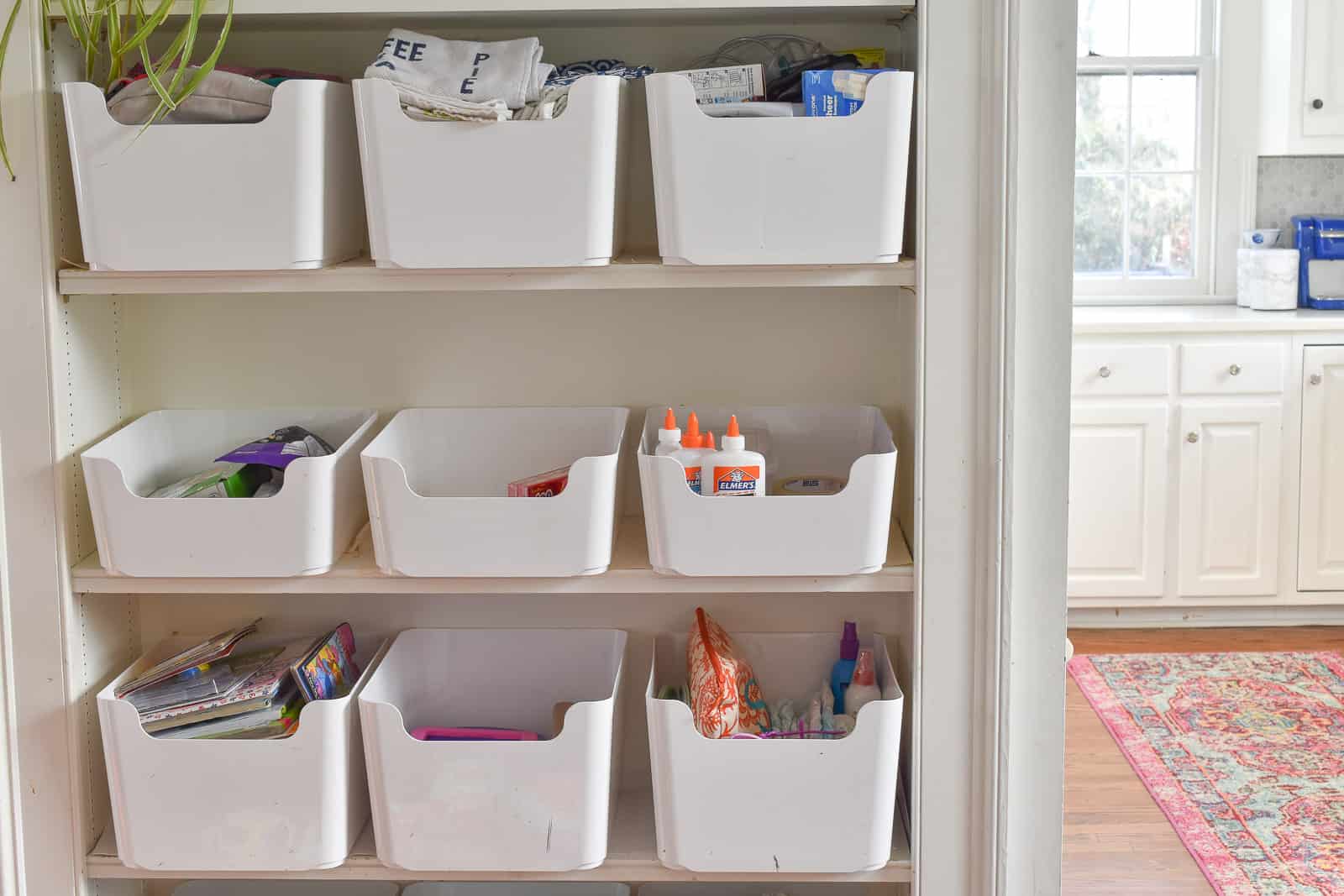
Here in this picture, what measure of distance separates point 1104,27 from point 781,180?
9.34 feet

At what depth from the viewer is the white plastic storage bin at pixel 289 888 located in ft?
6.08

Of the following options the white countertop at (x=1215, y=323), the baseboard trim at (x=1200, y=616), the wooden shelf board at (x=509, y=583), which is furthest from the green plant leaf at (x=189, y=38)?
the baseboard trim at (x=1200, y=616)

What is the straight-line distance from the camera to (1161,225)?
3.93 metres

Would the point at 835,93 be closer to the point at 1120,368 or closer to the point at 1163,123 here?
the point at 1120,368

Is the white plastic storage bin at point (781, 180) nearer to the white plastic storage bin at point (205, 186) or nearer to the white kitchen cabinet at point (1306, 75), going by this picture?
the white plastic storage bin at point (205, 186)

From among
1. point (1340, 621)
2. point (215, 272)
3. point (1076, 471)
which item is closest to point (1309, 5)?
point (1076, 471)

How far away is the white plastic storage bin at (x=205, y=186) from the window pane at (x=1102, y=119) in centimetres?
297

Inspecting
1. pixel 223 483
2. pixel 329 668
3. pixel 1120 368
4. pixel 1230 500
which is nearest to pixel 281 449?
pixel 223 483

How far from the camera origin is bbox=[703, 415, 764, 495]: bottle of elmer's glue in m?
1.52

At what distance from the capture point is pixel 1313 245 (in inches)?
146

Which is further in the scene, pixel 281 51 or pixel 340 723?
pixel 281 51

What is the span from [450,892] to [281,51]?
122cm

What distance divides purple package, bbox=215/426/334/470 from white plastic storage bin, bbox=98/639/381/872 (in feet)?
1.05

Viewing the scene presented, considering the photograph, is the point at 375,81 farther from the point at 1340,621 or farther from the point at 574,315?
the point at 1340,621
